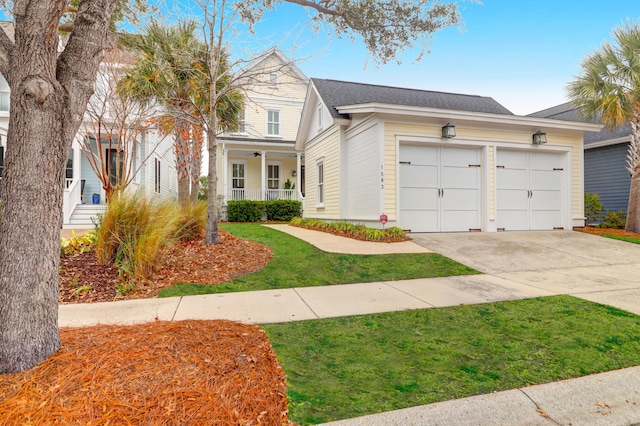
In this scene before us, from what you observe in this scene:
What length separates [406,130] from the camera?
29.8ft

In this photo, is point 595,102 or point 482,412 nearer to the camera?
point 482,412

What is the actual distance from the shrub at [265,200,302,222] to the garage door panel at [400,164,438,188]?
28.2 ft

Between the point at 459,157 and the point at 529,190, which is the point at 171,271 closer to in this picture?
the point at 459,157

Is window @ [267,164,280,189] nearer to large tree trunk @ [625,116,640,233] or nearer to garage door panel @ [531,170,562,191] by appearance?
garage door panel @ [531,170,562,191]

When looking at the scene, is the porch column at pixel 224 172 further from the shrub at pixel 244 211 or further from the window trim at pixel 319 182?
the window trim at pixel 319 182

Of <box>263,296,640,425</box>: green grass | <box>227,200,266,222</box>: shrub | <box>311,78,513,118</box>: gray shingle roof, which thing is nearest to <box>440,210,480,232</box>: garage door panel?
<box>311,78,513,118</box>: gray shingle roof

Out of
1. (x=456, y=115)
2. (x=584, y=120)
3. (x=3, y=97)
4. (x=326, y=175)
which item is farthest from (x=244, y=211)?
(x=584, y=120)

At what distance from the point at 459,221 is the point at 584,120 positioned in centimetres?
674

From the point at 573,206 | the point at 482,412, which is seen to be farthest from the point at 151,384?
the point at 573,206

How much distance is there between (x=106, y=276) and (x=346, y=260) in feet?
12.8

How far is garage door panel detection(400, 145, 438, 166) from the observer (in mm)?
9266

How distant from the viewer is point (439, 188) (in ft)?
31.0

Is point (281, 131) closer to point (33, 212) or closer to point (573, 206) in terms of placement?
point (573, 206)

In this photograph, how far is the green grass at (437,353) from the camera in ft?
7.28
